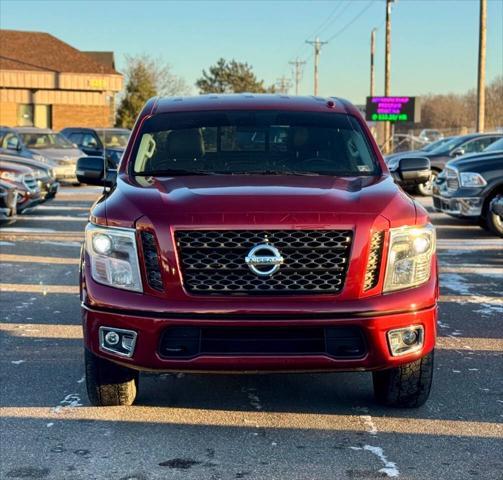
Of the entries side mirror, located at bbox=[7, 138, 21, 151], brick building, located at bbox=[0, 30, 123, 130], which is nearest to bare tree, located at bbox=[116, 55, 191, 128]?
brick building, located at bbox=[0, 30, 123, 130]

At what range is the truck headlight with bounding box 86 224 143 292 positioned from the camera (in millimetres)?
4332

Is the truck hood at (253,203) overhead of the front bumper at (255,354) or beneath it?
overhead

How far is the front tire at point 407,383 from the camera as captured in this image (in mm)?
4676

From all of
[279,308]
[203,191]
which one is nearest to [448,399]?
[279,308]

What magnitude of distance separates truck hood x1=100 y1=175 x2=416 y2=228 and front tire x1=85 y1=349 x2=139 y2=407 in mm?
825

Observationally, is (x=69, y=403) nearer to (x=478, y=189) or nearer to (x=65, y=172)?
(x=478, y=189)

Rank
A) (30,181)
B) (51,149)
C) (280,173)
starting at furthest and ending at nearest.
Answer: (51,149) → (30,181) → (280,173)

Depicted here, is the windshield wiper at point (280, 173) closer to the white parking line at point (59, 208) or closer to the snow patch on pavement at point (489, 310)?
the snow patch on pavement at point (489, 310)

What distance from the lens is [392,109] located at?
3919cm

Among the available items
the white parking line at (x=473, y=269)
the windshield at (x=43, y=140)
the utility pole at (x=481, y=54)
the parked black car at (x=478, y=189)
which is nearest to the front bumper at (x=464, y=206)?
the parked black car at (x=478, y=189)

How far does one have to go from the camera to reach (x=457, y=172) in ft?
43.6

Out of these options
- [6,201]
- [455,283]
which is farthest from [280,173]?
[6,201]

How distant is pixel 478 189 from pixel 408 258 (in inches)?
356

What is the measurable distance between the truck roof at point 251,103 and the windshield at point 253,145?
72mm
